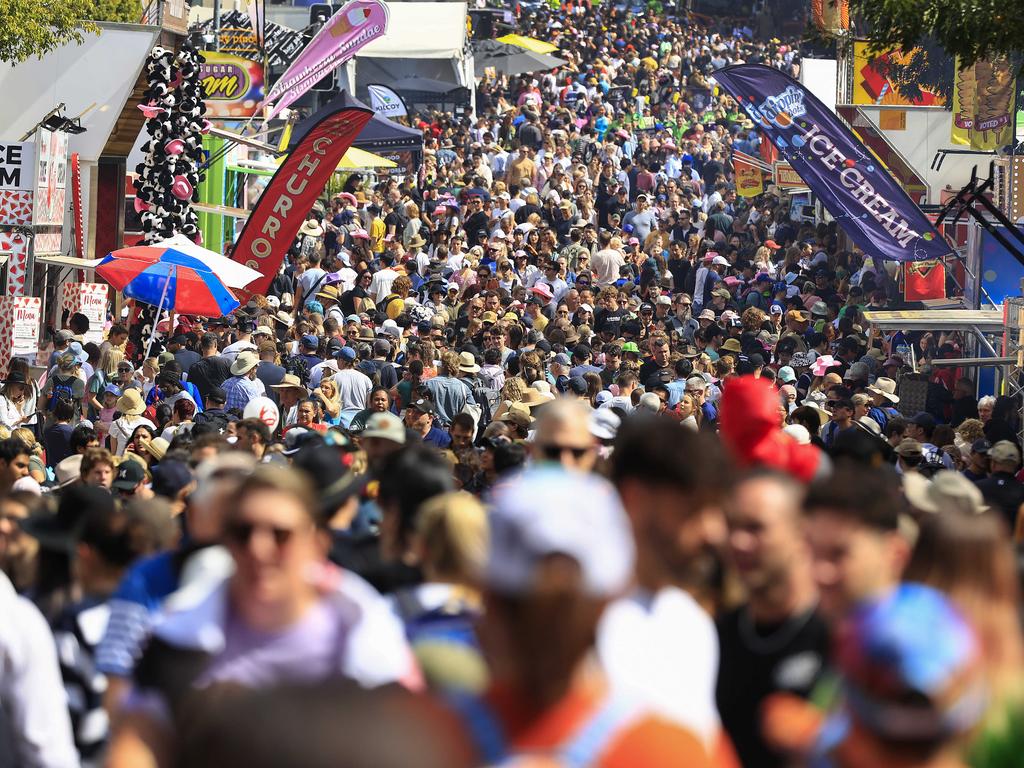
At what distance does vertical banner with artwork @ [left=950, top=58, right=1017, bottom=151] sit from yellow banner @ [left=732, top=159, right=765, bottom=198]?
9.44 meters

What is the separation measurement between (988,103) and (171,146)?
376 inches

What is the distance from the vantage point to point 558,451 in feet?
17.0

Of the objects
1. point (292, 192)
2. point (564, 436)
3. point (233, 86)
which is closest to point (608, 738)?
point (564, 436)

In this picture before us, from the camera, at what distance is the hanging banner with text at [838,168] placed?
14.6 m

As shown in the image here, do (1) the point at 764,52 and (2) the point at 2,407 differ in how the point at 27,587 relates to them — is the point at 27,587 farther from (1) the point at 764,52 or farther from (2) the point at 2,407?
(1) the point at 764,52

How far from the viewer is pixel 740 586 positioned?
4.12 m

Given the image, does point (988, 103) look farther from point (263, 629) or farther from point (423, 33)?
point (423, 33)

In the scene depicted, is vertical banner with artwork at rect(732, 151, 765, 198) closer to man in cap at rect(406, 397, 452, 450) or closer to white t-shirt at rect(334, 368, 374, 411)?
white t-shirt at rect(334, 368, 374, 411)

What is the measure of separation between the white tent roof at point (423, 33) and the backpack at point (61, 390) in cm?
2932

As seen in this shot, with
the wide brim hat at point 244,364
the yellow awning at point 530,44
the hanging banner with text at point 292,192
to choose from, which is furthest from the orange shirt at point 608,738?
the yellow awning at point 530,44

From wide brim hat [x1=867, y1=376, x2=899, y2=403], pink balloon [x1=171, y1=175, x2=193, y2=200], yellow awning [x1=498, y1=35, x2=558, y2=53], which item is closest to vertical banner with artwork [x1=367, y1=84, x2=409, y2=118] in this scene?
yellow awning [x1=498, y1=35, x2=558, y2=53]

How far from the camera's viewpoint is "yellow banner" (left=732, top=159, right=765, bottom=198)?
30453 mm

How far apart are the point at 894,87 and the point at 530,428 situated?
50.0ft

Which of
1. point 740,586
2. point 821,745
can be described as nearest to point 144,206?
point 740,586
